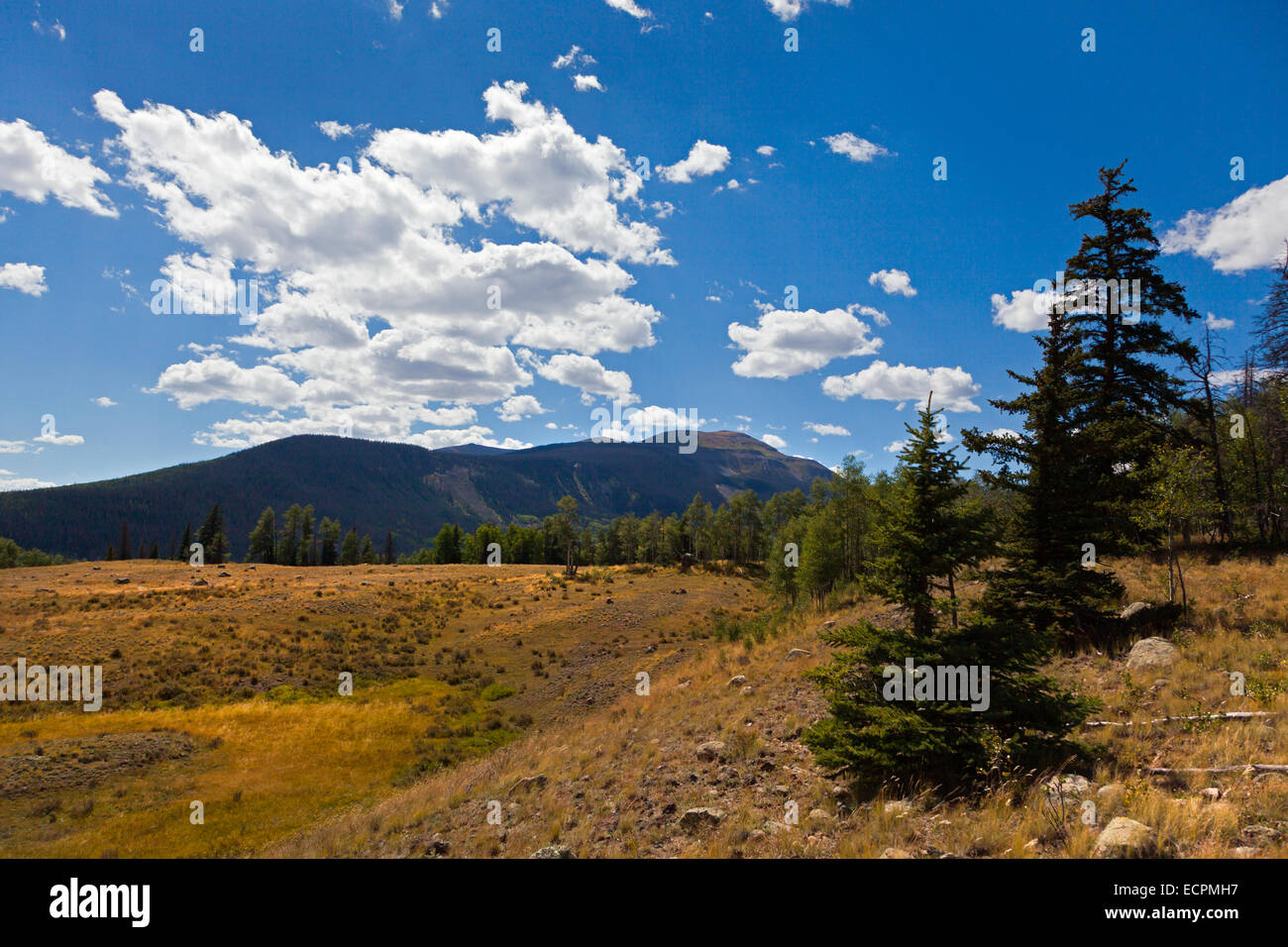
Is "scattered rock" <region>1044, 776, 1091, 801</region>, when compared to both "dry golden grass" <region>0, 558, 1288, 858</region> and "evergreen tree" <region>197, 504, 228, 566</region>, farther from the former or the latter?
"evergreen tree" <region>197, 504, 228, 566</region>

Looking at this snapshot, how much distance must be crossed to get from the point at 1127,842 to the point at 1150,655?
1059 centimetres

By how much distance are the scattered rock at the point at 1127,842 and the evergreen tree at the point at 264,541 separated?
443 ft

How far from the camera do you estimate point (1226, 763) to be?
775cm

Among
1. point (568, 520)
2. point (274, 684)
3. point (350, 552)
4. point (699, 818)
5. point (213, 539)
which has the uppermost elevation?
point (568, 520)

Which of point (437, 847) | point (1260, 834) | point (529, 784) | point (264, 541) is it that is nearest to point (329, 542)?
point (264, 541)

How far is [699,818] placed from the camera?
30.9 feet

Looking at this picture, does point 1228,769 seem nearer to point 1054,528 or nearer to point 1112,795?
point 1112,795

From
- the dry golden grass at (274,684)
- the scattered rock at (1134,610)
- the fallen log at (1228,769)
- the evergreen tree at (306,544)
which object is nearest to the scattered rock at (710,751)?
Answer: the fallen log at (1228,769)

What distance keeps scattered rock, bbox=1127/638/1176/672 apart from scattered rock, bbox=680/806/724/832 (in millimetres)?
11488

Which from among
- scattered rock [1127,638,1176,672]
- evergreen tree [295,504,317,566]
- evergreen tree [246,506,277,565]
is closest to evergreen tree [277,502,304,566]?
evergreen tree [295,504,317,566]

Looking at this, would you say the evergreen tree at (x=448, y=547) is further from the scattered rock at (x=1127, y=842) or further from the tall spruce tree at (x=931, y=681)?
the scattered rock at (x=1127, y=842)
